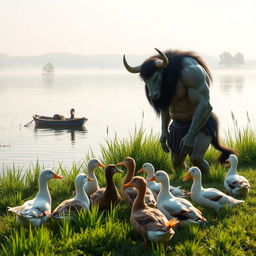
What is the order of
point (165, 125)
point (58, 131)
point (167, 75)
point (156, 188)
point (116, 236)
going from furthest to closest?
point (58, 131) → point (165, 125) → point (167, 75) → point (156, 188) → point (116, 236)

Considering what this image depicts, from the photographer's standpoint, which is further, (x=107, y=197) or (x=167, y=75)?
(x=167, y=75)

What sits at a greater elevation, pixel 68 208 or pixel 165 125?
pixel 165 125

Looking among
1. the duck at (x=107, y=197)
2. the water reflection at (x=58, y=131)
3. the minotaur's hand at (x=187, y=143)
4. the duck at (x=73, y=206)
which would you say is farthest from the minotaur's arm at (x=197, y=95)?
the water reflection at (x=58, y=131)

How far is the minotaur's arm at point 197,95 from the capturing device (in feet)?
26.0

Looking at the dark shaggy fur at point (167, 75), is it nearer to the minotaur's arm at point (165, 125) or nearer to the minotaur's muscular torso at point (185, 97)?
the minotaur's muscular torso at point (185, 97)

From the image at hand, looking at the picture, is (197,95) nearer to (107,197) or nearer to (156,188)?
(156,188)

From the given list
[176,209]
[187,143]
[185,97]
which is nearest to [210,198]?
[176,209]

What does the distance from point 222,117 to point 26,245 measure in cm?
3366

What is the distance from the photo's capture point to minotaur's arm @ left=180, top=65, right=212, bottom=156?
792 cm

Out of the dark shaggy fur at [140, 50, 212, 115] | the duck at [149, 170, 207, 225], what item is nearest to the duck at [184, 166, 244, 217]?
the duck at [149, 170, 207, 225]

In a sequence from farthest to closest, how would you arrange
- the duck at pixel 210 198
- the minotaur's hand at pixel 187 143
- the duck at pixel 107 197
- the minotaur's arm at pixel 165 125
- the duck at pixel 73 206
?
the minotaur's arm at pixel 165 125 → the minotaur's hand at pixel 187 143 → the duck at pixel 107 197 → the duck at pixel 210 198 → the duck at pixel 73 206

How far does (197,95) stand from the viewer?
795 centimetres

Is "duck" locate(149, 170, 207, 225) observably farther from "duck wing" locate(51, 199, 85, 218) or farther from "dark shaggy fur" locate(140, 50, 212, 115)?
"dark shaggy fur" locate(140, 50, 212, 115)

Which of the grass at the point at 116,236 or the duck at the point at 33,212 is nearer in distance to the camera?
the grass at the point at 116,236
